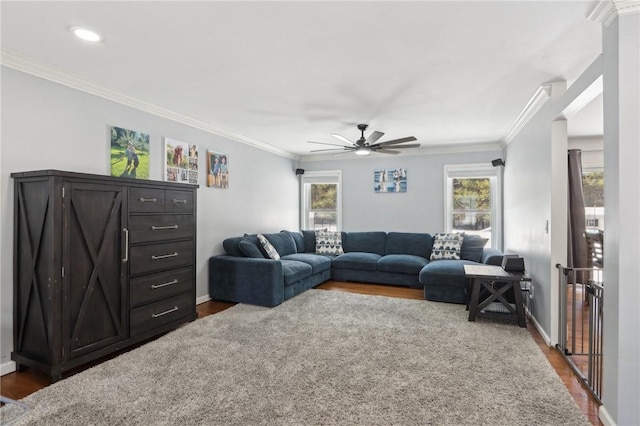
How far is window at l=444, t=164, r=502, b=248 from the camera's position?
19.5 ft

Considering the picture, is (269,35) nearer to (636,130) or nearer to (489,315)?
(636,130)

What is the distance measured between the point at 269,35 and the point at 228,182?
119 inches

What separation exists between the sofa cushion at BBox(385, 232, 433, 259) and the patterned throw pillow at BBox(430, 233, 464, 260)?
0.19 metres

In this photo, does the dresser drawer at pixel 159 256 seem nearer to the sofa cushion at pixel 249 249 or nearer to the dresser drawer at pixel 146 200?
the dresser drawer at pixel 146 200

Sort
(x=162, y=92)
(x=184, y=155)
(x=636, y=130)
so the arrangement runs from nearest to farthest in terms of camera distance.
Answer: (x=636, y=130) → (x=162, y=92) → (x=184, y=155)

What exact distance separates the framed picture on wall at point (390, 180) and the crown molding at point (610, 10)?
447cm

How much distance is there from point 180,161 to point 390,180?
3.99 metres

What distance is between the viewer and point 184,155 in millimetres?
4254

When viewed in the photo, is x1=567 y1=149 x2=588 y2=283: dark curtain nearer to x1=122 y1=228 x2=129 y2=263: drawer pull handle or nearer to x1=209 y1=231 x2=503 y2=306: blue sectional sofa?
x1=209 y1=231 x2=503 y2=306: blue sectional sofa

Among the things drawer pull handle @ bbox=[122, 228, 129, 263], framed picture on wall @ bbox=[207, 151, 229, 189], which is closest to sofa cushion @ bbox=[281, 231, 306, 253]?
framed picture on wall @ bbox=[207, 151, 229, 189]

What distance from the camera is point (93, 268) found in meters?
2.68

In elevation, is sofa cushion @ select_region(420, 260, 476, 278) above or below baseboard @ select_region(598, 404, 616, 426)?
above

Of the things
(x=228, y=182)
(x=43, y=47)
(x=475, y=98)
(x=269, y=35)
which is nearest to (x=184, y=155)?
(x=228, y=182)

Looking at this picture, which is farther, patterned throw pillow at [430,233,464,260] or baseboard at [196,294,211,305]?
patterned throw pillow at [430,233,464,260]
